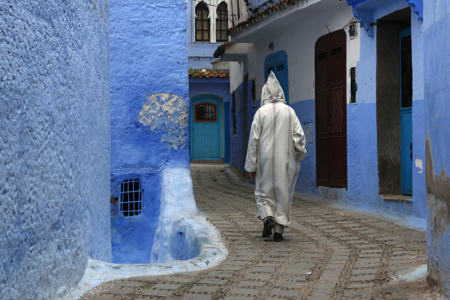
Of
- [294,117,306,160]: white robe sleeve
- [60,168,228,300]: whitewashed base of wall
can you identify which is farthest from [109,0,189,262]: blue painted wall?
[294,117,306,160]: white robe sleeve

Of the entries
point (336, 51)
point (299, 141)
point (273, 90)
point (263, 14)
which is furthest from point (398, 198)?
point (263, 14)

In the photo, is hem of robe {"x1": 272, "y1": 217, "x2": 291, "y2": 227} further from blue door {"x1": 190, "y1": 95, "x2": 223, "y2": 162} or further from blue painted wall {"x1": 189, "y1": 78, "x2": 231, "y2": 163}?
blue door {"x1": 190, "y1": 95, "x2": 223, "y2": 162}

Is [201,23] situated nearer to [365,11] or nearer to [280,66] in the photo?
[280,66]

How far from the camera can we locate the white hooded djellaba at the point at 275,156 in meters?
6.08

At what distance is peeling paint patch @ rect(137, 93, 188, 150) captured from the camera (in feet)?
27.3

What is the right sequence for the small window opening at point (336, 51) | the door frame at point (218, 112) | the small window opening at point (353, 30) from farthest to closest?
the door frame at point (218, 112), the small window opening at point (336, 51), the small window opening at point (353, 30)

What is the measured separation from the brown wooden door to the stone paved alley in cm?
168

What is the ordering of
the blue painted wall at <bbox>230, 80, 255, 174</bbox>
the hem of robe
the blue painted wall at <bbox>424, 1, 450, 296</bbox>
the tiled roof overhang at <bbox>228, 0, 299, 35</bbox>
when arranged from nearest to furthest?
the blue painted wall at <bbox>424, 1, 450, 296</bbox> → the hem of robe → the tiled roof overhang at <bbox>228, 0, 299, 35</bbox> → the blue painted wall at <bbox>230, 80, 255, 174</bbox>

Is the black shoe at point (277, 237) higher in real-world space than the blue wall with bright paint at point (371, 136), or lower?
lower

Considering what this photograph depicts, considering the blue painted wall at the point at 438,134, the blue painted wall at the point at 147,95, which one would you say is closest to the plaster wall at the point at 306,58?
the blue painted wall at the point at 147,95

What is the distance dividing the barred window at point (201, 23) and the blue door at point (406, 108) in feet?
48.2

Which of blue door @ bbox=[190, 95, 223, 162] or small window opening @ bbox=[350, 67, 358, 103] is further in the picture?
blue door @ bbox=[190, 95, 223, 162]

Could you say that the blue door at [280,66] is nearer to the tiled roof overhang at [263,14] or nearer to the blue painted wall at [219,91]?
the tiled roof overhang at [263,14]

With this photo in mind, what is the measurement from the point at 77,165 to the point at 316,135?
7000 millimetres
